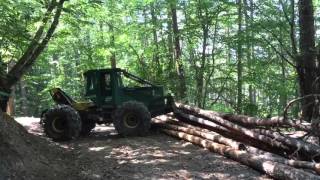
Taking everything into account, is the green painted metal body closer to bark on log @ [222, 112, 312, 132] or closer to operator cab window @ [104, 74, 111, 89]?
operator cab window @ [104, 74, 111, 89]

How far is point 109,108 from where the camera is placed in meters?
12.5

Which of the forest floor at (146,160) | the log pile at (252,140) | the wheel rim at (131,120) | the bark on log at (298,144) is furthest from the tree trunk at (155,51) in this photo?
the bark on log at (298,144)

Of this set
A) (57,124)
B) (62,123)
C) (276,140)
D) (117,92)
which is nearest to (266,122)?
(276,140)

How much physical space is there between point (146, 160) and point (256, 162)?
7.79 ft

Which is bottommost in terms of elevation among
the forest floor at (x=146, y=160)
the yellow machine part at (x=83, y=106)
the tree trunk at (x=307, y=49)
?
the forest floor at (x=146, y=160)

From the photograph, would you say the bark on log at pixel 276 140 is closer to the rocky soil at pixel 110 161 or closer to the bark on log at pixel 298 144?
the bark on log at pixel 298 144

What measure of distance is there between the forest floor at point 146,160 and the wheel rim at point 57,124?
64 cm

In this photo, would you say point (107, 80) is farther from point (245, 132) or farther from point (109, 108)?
point (245, 132)

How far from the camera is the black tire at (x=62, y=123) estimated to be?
1163 centimetres

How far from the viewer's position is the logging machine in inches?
464

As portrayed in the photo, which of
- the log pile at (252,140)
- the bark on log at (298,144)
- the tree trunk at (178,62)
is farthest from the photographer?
the tree trunk at (178,62)

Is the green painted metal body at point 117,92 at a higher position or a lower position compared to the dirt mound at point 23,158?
higher

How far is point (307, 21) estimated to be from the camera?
39.5 feet

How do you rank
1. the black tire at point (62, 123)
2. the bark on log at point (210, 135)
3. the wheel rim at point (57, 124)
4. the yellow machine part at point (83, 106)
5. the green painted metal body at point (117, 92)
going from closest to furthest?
the bark on log at point (210, 135)
the black tire at point (62, 123)
the wheel rim at point (57, 124)
the green painted metal body at point (117, 92)
the yellow machine part at point (83, 106)
